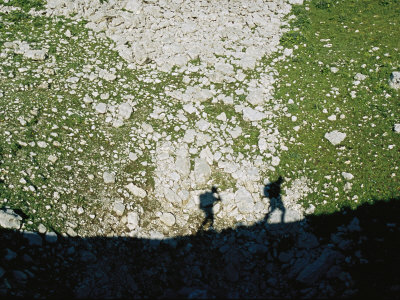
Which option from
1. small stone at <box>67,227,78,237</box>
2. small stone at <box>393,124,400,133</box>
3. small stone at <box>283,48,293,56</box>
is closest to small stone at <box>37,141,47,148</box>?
small stone at <box>67,227,78,237</box>

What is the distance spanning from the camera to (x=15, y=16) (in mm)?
11352

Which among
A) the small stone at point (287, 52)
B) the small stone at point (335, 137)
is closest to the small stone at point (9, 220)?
the small stone at point (335, 137)

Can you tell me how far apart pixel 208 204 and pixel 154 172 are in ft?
5.31

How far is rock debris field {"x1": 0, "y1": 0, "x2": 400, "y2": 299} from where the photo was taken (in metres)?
6.11

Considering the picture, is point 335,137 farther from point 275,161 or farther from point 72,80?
point 72,80

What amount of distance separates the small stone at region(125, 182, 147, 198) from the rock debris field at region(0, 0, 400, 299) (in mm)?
34

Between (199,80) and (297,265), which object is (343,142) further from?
(199,80)

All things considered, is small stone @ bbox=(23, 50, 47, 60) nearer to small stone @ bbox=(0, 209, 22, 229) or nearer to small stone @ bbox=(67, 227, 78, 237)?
small stone @ bbox=(0, 209, 22, 229)

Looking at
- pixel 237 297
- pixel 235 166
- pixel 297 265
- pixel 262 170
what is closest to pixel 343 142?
pixel 262 170

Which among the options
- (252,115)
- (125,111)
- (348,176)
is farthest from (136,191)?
(348,176)

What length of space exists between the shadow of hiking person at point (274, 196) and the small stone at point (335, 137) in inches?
75.3

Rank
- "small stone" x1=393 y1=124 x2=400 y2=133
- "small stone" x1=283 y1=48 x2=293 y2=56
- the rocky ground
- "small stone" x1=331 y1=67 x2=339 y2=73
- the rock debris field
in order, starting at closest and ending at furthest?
the rocky ground → the rock debris field → "small stone" x1=393 y1=124 x2=400 y2=133 → "small stone" x1=331 y1=67 x2=339 y2=73 → "small stone" x1=283 y1=48 x2=293 y2=56

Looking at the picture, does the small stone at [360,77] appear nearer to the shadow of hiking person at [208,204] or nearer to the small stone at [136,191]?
the shadow of hiking person at [208,204]

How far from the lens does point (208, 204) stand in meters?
7.37
